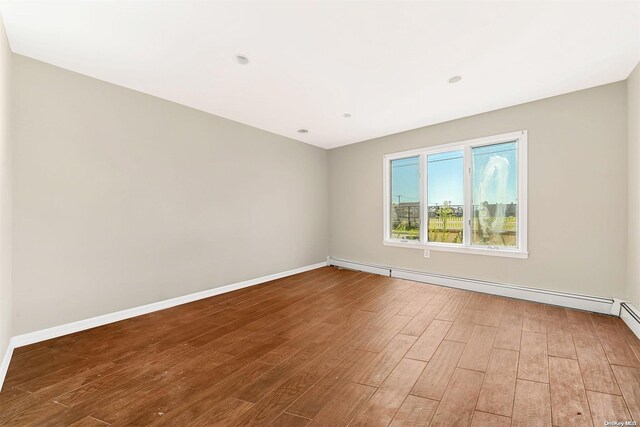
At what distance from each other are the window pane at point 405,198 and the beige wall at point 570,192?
684mm

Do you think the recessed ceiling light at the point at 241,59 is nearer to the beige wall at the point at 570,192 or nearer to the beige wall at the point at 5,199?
the beige wall at the point at 5,199

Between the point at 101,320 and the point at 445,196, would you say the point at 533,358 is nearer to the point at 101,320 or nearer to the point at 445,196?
the point at 445,196

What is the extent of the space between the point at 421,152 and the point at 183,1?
12.3 ft

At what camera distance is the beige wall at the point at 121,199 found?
97.0 inches

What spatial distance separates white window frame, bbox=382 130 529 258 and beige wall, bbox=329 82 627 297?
0.07 meters

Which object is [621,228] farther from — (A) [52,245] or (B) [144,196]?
(A) [52,245]

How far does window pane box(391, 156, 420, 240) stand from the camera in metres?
4.66

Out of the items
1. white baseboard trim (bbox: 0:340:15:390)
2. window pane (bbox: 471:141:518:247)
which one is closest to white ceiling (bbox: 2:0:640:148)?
window pane (bbox: 471:141:518:247)

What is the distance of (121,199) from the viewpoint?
2979mm

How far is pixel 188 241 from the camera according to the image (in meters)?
3.55

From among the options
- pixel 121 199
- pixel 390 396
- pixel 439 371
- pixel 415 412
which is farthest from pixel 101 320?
pixel 439 371

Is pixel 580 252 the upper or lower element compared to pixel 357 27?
lower

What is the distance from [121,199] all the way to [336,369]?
2.78 meters

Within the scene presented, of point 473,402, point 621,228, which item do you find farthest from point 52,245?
point 621,228
